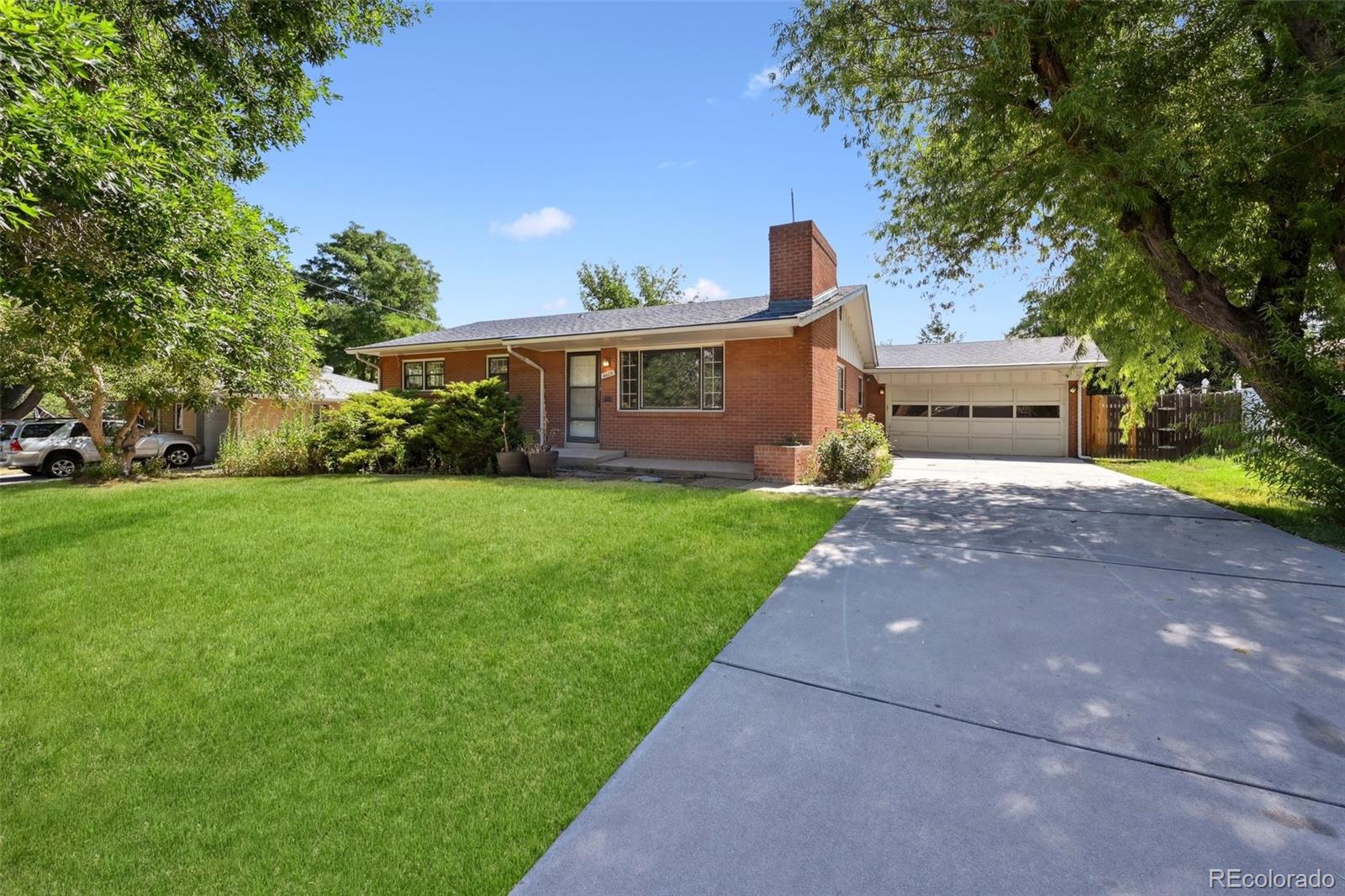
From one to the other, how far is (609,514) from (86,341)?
4.81m

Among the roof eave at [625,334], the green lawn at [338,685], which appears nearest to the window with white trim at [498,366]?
the roof eave at [625,334]

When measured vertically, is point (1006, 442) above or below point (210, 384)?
below

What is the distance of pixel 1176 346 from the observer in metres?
9.50

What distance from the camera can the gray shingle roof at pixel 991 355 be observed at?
49.0ft

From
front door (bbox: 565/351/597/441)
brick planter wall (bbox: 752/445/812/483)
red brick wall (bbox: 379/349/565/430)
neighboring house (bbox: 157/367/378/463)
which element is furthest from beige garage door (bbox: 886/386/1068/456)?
neighboring house (bbox: 157/367/378/463)

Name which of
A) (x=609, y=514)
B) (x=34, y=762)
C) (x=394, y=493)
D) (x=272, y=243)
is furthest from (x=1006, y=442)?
(x=34, y=762)

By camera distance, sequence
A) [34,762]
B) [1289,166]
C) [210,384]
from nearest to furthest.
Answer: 1. [34,762]
2. [1289,166]
3. [210,384]

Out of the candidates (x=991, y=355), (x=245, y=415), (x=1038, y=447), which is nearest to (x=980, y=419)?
(x=1038, y=447)

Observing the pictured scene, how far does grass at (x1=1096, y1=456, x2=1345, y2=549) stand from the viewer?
5609 mm

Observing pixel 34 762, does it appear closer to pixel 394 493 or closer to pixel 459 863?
pixel 459 863

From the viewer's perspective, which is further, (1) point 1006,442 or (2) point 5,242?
(1) point 1006,442

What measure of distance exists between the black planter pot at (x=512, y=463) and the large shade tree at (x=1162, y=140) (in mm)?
7369

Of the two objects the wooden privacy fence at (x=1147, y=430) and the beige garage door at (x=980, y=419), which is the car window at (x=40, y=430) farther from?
the wooden privacy fence at (x=1147, y=430)

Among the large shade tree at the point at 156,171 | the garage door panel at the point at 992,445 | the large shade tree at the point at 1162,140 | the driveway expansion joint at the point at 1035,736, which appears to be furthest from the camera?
the garage door panel at the point at 992,445
